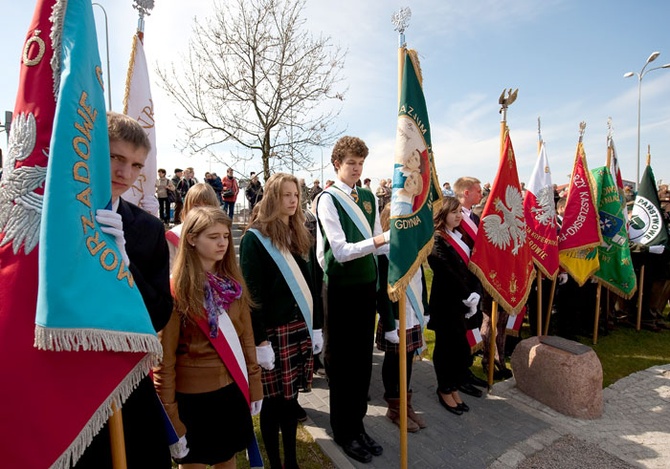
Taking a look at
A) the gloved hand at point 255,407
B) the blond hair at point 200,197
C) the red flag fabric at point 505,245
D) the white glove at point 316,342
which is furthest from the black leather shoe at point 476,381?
the blond hair at point 200,197

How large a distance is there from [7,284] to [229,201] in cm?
1361

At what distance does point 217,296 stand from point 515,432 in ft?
11.1

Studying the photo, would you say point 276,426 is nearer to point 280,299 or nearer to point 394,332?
point 280,299

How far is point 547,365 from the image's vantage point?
14.4 ft

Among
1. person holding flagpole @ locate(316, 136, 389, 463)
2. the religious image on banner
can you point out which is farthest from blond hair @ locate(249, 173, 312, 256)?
the religious image on banner

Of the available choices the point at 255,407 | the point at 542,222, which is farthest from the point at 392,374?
the point at 542,222

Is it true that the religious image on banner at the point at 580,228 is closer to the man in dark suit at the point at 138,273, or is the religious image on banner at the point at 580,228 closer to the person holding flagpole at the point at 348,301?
the person holding flagpole at the point at 348,301

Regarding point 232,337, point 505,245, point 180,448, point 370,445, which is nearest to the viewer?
point 180,448

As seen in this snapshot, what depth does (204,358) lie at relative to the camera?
2.29 meters

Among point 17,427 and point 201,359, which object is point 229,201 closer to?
point 201,359

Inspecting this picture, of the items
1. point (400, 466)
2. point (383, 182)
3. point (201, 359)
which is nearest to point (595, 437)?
point (400, 466)

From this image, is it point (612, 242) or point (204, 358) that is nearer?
point (204, 358)

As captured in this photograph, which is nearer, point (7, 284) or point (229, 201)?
point (7, 284)

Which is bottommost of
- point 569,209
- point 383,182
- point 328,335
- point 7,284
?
point 328,335
